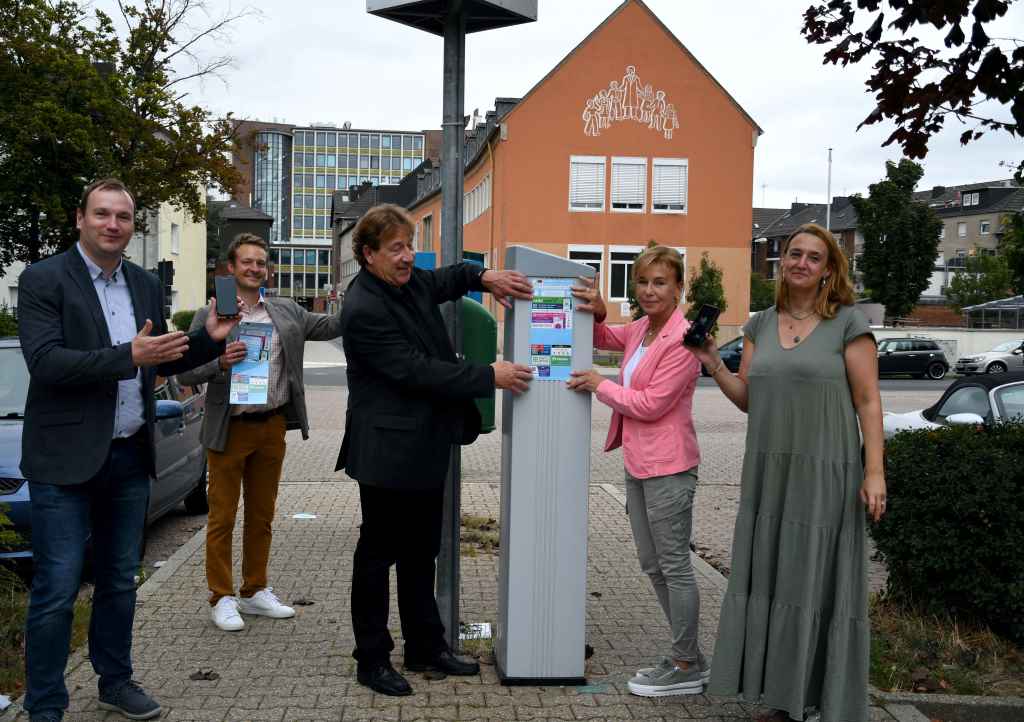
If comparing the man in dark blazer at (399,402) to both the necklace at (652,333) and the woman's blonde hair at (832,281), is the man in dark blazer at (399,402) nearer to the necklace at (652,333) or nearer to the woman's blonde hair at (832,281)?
the necklace at (652,333)

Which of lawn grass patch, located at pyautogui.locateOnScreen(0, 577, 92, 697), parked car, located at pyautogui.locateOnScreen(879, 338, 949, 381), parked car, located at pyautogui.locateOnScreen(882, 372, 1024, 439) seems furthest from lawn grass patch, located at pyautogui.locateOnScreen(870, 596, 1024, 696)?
parked car, located at pyautogui.locateOnScreen(879, 338, 949, 381)

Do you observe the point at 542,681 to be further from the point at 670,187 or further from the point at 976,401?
the point at 670,187

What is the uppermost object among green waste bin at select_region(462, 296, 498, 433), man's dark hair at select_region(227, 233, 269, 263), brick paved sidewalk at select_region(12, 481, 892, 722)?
man's dark hair at select_region(227, 233, 269, 263)

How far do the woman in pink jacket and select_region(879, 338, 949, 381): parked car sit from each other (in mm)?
32378

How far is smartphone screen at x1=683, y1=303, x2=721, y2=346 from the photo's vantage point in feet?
13.8

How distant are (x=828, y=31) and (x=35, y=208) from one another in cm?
1847

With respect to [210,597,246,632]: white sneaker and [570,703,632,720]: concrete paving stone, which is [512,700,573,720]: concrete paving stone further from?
[210,597,246,632]: white sneaker

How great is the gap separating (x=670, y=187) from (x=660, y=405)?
126ft

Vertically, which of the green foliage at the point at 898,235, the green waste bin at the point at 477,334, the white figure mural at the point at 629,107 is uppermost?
the white figure mural at the point at 629,107

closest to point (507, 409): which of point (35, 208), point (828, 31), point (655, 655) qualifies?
point (655, 655)

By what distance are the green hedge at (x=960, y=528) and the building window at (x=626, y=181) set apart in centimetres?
3635

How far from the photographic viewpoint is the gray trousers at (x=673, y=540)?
4543 millimetres

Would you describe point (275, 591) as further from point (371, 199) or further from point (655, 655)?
point (371, 199)

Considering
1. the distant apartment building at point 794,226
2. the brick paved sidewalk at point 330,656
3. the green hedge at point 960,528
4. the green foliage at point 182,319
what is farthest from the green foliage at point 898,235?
the distant apartment building at point 794,226
